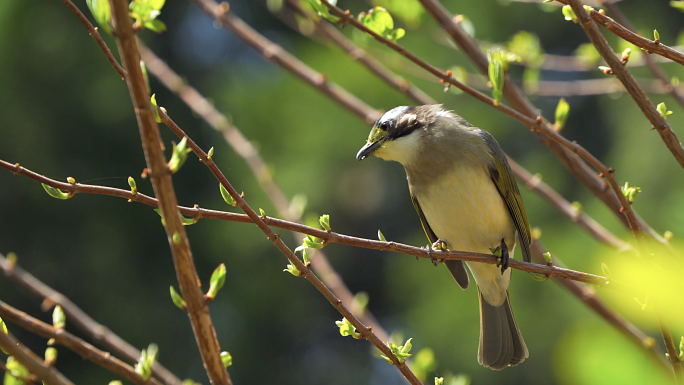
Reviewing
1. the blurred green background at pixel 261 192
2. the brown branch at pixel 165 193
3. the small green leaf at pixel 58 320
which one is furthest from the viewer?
the blurred green background at pixel 261 192

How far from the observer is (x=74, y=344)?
1.21 metres

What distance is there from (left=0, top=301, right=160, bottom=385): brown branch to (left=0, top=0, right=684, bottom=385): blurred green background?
6.44 m

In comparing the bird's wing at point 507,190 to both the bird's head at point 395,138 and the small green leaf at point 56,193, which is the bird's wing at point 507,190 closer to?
the bird's head at point 395,138

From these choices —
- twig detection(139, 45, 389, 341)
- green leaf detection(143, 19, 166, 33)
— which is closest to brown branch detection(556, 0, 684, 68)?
green leaf detection(143, 19, 166, 33)

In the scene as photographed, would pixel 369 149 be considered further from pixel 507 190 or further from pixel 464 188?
pixel 507 190

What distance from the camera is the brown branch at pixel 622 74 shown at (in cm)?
136

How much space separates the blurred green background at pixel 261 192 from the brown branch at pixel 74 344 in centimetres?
644

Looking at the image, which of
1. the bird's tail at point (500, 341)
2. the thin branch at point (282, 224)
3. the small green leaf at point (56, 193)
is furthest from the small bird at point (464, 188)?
the small green leaf at point (56, 193)

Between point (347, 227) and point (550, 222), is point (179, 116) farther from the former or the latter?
point (550, 222)

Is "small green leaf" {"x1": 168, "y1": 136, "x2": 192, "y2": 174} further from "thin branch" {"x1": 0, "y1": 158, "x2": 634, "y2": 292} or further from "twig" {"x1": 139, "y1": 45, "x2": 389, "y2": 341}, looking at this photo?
"twig" {"x1": 139, "y1": 45, "x2": 389, "y2": 341}

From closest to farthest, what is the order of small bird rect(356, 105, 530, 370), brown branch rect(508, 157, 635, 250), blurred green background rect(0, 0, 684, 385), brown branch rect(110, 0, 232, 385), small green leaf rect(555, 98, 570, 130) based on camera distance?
brown branch rect(110, 0, 232, 385) → small green leaf rect(555, 98, 570, 130) → brown branch rect(508, 157, 635, 250) → small bird rect(356, 105, 530, 370) → blurred green background rect(0, 0, 684, 385)

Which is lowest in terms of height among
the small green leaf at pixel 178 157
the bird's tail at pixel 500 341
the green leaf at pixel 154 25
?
the bird's tail at pixel 500 341

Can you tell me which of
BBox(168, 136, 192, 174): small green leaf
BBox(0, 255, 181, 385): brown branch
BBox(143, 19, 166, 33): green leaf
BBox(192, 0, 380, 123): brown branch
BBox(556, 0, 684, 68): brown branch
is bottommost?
BBox(0, 255, 181, 385): brown branch

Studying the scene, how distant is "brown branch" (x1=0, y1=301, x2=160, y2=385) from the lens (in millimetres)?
1109
